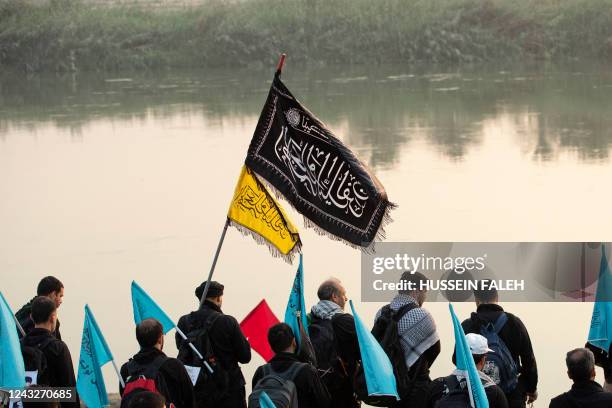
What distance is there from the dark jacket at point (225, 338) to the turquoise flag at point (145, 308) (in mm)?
259

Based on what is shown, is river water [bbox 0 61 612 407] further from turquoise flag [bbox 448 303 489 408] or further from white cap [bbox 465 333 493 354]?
turquoise flag [bbox 448 303 489 408]

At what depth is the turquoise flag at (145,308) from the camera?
6055 millimetres

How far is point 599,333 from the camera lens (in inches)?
234

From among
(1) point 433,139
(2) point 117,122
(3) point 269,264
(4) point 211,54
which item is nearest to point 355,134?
(1) point 433,139

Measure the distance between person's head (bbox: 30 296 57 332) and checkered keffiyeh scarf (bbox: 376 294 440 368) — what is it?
158cm

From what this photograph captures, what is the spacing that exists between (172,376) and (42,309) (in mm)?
756

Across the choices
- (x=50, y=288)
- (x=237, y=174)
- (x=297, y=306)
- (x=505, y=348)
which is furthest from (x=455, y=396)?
(x=237, y=174)

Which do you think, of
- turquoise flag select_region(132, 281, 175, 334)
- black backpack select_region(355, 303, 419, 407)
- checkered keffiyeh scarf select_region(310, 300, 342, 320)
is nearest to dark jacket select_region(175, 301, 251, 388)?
turquoise flag select_region(132, 281, 175, 334)

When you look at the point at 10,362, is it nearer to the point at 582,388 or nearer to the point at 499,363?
the point at 499,363

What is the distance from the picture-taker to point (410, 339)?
566 cm

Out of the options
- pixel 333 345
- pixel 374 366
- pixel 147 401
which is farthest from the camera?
pixel 333 345

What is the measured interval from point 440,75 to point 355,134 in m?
8.74

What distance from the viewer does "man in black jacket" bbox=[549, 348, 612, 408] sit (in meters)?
4.73

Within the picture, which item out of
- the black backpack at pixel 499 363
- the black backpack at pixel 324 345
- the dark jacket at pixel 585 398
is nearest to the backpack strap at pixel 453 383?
the dark jacket at pixel 585 398
